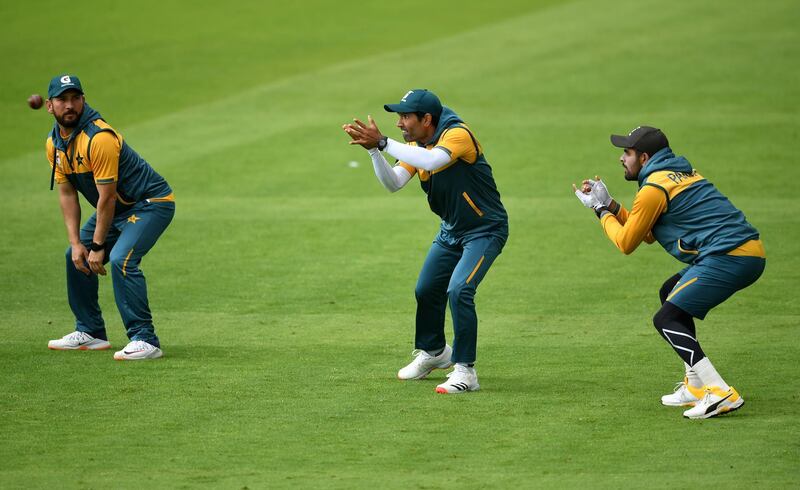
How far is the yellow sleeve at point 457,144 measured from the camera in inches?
370

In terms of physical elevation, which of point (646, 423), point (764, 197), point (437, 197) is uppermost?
point (437, 197)

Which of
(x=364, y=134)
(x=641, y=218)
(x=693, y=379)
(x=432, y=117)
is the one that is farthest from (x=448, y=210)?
(x=693, y=379)

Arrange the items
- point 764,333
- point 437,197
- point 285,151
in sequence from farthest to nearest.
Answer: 1. point 285,151
2. point 764,333
3. point 437,197

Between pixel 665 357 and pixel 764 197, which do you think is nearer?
pixel 665 357

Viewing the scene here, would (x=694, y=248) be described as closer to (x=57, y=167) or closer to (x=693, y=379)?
(x=693, y=379)

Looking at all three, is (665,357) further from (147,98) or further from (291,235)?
(147,98)

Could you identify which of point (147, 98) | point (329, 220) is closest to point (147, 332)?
point (329, 220)

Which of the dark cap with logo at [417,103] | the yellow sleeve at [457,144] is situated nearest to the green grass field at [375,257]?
the yellow sleeve at [457,144]

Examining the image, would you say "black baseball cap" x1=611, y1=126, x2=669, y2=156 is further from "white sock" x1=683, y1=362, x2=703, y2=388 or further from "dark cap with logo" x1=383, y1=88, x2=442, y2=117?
"white sock" x1=683, y1=362, x2=703, y2=388

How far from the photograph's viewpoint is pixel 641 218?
8.98 meters

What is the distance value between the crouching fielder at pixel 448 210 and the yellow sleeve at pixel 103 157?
90.5 inches

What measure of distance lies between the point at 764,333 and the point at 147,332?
18.4 ft

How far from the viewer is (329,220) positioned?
57.3ft

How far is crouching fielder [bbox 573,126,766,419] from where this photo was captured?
8.92m
